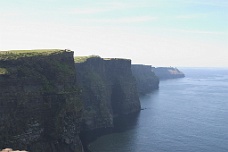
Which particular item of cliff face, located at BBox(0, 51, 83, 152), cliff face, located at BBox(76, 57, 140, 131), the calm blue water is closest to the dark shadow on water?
the calm blue water

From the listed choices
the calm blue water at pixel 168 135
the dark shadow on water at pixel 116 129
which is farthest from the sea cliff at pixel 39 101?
the calm blue water at pixel 168 135

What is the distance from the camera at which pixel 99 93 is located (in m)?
168

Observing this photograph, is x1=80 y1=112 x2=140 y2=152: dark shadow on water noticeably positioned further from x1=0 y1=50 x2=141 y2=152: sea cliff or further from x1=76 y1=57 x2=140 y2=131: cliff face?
x1=0 y1=50 x2=141 y2=152: sea cliff

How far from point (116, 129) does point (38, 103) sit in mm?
64671

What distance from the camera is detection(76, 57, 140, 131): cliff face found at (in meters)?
157

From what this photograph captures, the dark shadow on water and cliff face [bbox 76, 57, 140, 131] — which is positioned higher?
cliff face [bbox 76, 57, 140, 131]

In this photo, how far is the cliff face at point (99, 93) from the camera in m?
157

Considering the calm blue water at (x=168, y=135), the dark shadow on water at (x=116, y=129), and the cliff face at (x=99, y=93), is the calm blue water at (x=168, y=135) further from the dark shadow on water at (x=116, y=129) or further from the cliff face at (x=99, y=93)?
the cliff face at (x=99, y=93)

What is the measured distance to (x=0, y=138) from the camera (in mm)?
87562

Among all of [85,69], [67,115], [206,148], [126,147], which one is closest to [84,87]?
[85,69]

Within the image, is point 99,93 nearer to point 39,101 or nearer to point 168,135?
point 168,135

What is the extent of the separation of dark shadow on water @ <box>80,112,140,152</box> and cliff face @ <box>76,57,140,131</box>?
4064 mm

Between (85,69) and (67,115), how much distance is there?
220 ft

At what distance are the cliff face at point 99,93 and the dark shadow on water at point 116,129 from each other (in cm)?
406
